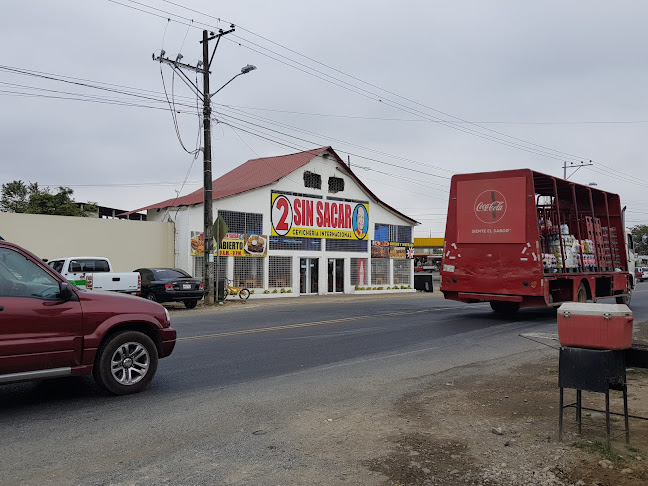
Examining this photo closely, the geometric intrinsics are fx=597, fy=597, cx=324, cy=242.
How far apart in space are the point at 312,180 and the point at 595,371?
93.1 feet

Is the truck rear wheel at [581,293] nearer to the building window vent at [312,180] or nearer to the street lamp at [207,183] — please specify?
the street lamp at [207,183]

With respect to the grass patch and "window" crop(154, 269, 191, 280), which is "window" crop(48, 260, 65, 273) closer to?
"window" crop(154, 269, 191, 280)

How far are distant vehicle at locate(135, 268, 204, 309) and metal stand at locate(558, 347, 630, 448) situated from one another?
18.3 m

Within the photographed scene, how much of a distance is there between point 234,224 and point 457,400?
75.7 ft

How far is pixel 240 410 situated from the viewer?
6523 millimetres

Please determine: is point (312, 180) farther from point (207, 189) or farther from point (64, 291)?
point (64, 291)

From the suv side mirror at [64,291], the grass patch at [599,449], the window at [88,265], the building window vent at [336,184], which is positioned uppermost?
the building window vent at [336,184]

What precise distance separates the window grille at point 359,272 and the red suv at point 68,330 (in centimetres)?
2774

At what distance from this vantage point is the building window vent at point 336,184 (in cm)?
3394

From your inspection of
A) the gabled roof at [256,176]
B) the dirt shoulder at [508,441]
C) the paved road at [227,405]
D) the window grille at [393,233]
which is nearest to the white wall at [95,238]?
the gabled roof at [256,176]

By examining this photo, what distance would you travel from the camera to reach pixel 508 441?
17.3 ft

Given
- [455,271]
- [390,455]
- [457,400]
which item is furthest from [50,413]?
[455,271]

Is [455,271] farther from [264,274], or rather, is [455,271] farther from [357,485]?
[264,274]

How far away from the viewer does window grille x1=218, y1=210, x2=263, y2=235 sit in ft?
94.5
